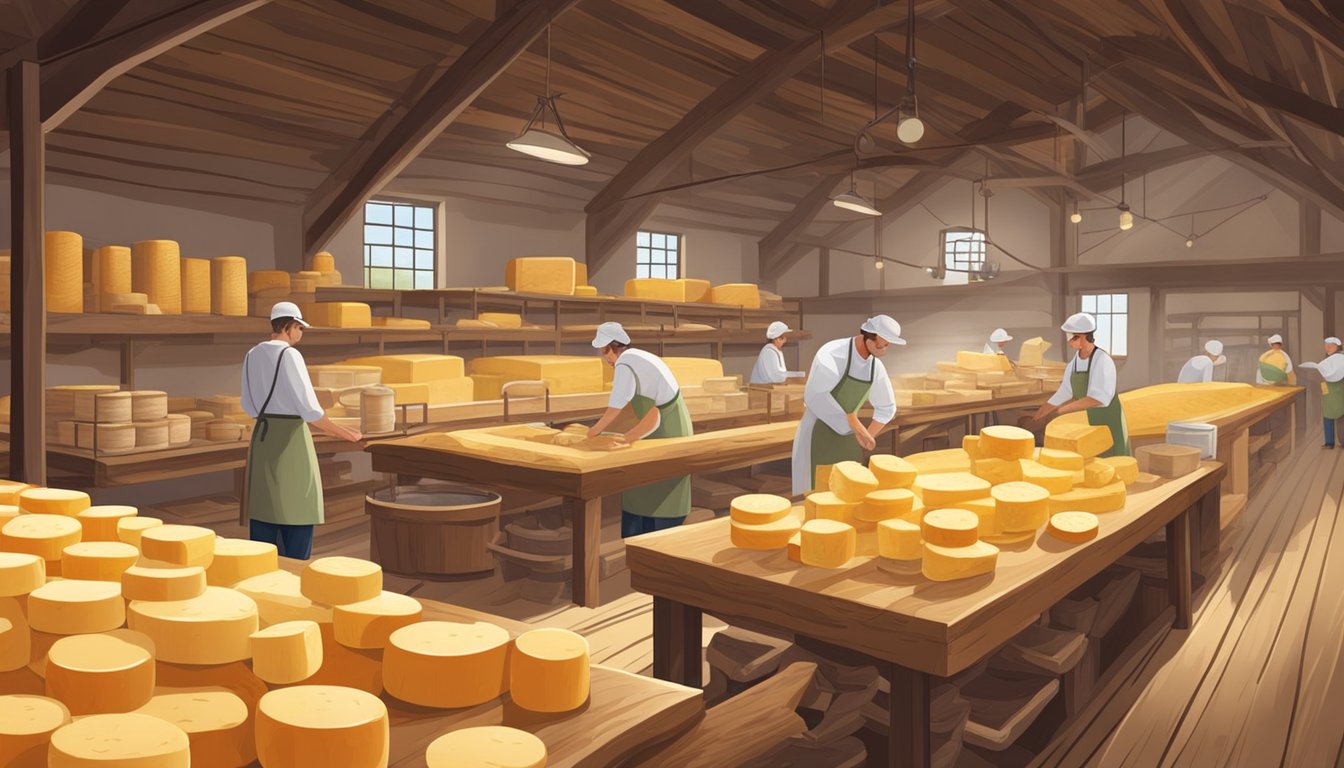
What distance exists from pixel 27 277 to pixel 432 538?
2.34 m

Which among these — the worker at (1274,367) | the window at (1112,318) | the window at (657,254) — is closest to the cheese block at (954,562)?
the window at (657,254)

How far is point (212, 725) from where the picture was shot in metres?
1.12

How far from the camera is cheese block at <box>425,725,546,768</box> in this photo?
1.08 m

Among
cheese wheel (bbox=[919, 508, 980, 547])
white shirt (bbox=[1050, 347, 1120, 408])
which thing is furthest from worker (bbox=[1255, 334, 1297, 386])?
cheese wheel (bbox=[919, 508, 980, 547])

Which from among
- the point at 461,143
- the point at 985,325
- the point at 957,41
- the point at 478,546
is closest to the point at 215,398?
the point at 478,546

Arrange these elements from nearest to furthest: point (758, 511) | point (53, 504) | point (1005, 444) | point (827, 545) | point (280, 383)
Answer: point (53, 504)
point (827, 545)
point (758, 511)
point (1005, 444)
point (280, 383)

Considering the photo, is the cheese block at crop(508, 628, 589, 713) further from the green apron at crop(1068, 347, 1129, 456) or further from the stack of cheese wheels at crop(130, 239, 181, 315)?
the stack of cheese wheels at crop(130, 239, 181, 315)

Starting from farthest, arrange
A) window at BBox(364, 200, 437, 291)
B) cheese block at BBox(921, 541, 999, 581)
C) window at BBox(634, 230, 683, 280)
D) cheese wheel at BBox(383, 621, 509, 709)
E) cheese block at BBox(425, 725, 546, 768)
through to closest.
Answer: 1. window at BBox(634, 230, 683, 280)
2. window at BBox(364, 200, 437, 291)
3. cheese block at BBox(921, 541, 999, 581)
4. cheese wheel at BBox(383, 621, 509, 709)
5. cheese block at BBox(425, 725, 546, 768)

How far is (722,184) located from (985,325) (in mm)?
6041

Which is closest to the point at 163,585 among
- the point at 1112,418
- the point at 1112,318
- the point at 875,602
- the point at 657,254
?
the point at 875,602

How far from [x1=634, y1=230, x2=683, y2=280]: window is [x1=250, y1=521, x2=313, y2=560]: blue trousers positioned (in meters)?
7.55

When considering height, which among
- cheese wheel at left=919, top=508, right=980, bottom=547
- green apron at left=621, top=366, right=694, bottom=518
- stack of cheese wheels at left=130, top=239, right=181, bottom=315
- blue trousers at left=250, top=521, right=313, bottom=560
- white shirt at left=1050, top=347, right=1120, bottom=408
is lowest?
blue trousers at left=250, top=521, right=313, bottom=560

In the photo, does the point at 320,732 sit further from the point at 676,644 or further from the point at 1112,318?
the point at 1112,318

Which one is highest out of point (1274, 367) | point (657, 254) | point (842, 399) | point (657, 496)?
point (657, 254)
